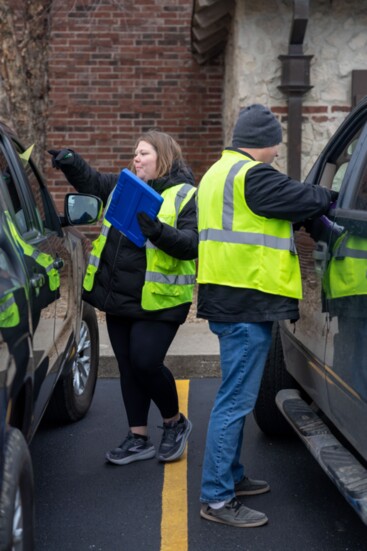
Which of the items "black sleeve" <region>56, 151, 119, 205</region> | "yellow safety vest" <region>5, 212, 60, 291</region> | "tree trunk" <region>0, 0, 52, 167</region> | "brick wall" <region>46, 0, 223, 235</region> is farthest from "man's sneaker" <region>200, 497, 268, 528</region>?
"brick wall" <region>46, 0, 223, 235</region>

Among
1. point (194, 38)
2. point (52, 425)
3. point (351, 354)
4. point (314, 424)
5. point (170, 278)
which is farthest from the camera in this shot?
point (194, 38)

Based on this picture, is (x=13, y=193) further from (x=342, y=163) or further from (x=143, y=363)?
(x=342, y=163)

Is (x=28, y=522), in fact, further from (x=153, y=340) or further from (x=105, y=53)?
(x=105, y=53)

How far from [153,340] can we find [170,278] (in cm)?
33

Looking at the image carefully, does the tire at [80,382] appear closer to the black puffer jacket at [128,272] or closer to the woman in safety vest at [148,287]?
the woman in safety vest at [148,287]

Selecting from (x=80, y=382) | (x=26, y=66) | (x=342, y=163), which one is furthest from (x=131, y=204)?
(x=26, y=66)

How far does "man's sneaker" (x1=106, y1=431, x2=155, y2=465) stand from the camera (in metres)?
4.79

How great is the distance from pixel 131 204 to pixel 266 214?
76cm

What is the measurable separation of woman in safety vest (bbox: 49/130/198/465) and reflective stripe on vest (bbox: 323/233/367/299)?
962mm

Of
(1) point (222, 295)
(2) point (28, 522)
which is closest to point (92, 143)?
(1) point (222, 295)

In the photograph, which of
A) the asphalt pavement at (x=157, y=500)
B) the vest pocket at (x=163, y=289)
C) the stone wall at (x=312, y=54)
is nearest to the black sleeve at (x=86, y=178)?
the vest pocket at (x=163, y=289)

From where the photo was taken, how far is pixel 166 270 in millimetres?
4531

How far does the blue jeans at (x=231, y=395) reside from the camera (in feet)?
→ 12.5

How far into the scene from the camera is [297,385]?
4.81 meters
